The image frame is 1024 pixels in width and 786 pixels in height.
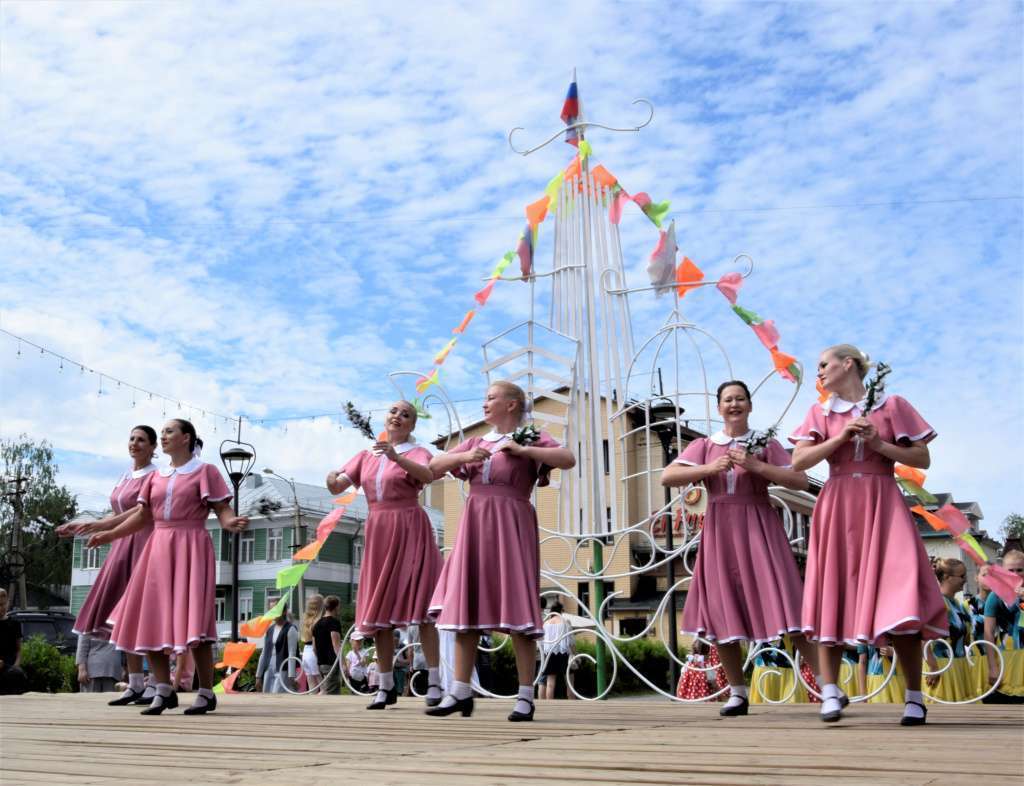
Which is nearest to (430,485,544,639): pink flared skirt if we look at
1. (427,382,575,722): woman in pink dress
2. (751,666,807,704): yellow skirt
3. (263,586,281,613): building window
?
(427,382,575,722): woman in pink dress

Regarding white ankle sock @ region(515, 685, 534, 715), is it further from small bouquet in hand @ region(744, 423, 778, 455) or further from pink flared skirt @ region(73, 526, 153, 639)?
pink flared skirt @ region(73, 526, 153, 639)

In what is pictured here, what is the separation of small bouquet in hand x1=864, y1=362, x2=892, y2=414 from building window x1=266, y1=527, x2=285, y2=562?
1396 inches

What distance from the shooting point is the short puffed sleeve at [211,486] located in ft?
19.0

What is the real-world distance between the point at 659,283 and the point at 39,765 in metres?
5.24

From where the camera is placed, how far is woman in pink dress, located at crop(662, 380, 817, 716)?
201 inches

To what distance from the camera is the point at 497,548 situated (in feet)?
16.8

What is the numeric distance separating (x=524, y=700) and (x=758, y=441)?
5.14 ft

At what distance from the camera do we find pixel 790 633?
5066 millimetres

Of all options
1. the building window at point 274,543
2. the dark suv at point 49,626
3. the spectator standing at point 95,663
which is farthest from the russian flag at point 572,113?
the building window at point 274,543

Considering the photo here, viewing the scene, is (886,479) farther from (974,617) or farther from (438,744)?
(974,617)

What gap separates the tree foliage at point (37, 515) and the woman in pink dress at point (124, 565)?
35.7 meters

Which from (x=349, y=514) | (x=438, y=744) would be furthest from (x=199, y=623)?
(x=349, y=514)

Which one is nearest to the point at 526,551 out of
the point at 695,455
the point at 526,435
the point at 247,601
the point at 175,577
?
the point at 526,435

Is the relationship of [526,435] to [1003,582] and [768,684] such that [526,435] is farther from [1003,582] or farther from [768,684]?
[768,684]
